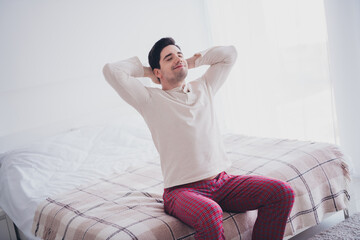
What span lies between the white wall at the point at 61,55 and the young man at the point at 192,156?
4.80ft

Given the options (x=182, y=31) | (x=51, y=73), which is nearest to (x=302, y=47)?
(x=182, y=31)

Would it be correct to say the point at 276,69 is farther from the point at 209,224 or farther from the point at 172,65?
the point at 209,224

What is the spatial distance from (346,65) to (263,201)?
1747 mm

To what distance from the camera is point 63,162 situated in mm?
2672

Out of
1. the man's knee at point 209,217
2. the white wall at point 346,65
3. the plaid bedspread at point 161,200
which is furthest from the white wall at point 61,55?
the man's knee at point 209,217

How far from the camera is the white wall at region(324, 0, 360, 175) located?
2793 mm

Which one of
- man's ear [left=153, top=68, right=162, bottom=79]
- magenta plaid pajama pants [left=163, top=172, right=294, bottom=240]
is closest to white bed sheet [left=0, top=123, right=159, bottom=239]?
man's ear [left=153, top=68, right=162, bottom=79]

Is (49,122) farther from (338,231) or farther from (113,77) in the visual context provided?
(338,231)

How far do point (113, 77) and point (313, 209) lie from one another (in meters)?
1.17

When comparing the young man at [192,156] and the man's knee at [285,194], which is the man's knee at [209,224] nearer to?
the young man at [192,156]

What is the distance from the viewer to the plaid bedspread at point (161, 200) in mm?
1578

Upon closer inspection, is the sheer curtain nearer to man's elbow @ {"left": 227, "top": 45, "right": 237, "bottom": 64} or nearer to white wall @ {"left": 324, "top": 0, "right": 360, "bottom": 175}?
white wall @ {"left": 324, "top": 0, "right": 360, "bottom": 175}

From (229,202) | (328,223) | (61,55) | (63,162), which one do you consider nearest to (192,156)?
(229,202)

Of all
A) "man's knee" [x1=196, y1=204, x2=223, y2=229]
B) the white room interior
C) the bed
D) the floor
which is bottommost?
the floor
